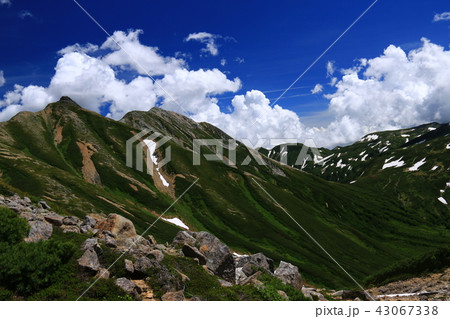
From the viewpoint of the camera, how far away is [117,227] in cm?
2691

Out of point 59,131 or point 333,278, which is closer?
point 333,278

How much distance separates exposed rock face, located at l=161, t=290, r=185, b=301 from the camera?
16.1 metres

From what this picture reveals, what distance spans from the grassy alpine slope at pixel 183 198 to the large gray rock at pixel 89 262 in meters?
56.4

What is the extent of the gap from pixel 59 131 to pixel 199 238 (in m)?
168

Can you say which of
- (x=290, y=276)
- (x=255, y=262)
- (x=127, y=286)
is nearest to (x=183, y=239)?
(x=255, y=262)

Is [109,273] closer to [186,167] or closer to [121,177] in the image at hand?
[121,177]

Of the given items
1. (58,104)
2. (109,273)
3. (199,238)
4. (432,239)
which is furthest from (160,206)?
(432,239)

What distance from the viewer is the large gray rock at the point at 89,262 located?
16.9 meters

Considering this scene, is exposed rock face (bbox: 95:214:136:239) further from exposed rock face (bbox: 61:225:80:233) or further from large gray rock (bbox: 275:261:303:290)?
large gray rock (bbox: 275:261:303:290)

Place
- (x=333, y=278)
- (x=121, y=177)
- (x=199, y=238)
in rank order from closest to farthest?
(x=199, y=238)
(x=333, y=278)
(x=121, y=177)

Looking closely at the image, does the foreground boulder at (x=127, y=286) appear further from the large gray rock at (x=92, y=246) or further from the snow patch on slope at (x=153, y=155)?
the snow patch on slope at (x=153, y=155)

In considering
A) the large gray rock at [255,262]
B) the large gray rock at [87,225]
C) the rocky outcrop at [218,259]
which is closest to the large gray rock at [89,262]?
the large gray rock at [87,225]

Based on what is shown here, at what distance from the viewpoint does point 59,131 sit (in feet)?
547

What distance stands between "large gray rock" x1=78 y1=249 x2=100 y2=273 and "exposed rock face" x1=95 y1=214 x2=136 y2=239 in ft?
27.0
